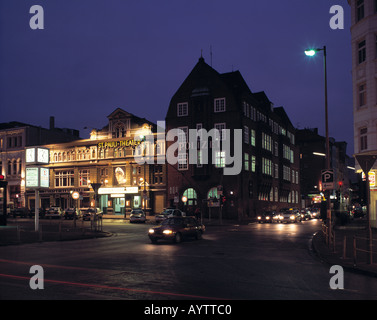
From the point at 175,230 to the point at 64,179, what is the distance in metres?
50.1

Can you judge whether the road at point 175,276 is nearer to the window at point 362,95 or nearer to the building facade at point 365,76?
the building facade at point 365,76

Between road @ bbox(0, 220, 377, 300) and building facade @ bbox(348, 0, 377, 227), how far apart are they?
17.6 meters

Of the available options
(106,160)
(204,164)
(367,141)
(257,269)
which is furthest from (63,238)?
(106,160)

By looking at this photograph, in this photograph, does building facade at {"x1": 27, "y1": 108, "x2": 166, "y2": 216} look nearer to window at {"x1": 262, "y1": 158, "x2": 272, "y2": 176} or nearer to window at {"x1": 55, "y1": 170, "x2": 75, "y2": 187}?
window at {"x1": 55, "y1": 170, "x2": 75, "y2": 187}

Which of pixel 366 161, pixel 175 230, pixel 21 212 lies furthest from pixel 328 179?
pixel 21 212

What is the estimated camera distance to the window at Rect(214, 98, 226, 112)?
57.0 metres

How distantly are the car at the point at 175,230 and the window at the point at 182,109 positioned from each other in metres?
36.2

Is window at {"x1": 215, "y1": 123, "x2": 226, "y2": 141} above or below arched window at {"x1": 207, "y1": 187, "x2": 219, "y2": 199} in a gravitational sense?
above

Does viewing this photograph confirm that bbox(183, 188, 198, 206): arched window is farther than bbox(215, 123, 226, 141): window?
Yes

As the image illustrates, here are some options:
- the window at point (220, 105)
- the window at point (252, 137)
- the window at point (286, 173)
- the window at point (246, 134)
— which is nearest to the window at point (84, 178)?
the window at point (220, 105)

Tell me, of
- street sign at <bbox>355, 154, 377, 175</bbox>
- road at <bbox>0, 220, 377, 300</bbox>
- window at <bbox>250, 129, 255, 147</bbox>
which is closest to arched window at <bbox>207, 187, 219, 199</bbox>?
window at <bbox>250, 129, 255, 147</bbox>

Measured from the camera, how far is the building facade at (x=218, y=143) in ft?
182

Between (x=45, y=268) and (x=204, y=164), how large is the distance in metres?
43.7
